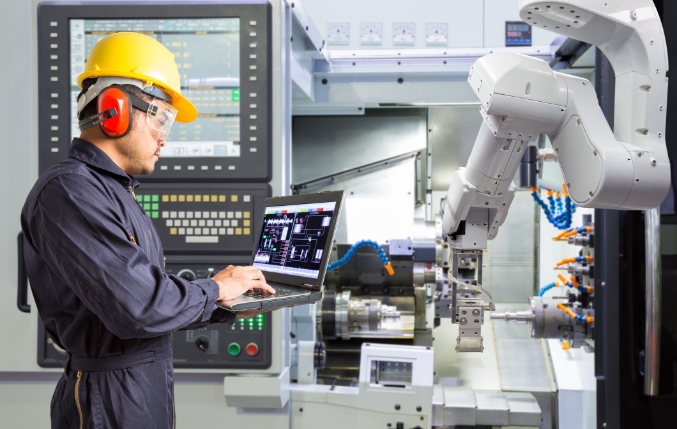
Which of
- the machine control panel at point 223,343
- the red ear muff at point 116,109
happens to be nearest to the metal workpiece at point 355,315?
the machine control panel at point 223,343

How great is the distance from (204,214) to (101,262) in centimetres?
108

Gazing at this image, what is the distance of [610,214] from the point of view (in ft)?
7.45

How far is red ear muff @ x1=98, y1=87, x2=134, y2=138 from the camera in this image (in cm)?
138

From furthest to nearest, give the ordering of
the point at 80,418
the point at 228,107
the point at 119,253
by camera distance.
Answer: the point at 228,107 < the point at 80,418 < the point at 119,253

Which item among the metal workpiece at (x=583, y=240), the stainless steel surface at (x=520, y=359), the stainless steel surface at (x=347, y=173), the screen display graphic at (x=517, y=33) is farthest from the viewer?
the stainless steel surface at (x=347, y=173)

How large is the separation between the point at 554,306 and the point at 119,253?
2.05m

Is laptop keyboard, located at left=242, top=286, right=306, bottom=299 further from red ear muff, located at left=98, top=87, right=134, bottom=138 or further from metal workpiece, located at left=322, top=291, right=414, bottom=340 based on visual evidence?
metal workpiece, located at left=322, top=291, right=414, bottom=340

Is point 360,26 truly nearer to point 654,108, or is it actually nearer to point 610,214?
point 610,214

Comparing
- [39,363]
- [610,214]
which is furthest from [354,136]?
[39,363]

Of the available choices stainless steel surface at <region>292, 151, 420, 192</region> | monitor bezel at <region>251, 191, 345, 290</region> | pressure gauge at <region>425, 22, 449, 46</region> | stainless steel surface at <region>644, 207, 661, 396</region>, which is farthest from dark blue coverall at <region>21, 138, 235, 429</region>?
stainless steel surface at <region>292, 151, 420, 192</region>

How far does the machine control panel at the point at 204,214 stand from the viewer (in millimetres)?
2256

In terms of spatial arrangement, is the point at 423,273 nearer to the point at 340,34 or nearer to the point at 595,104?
the point at 340,34

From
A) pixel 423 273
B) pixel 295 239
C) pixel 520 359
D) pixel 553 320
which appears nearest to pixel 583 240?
pixel 553 320

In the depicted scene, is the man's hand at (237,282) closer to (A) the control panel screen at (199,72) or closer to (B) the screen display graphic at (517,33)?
(A) the control panel screen at (199,72)
